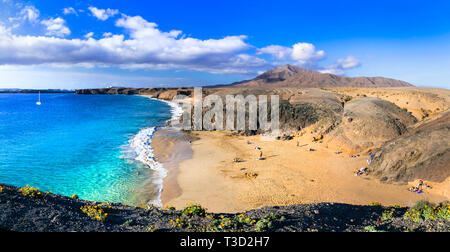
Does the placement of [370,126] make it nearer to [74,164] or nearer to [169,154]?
[169,154]

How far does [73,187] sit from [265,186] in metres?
14.6

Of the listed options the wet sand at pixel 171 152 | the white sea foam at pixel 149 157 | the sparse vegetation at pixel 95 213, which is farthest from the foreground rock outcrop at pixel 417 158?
the sparse vegetation at pixel 95 213

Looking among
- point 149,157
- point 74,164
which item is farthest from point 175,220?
point 74,164

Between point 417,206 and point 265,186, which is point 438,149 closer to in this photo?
point 417,206

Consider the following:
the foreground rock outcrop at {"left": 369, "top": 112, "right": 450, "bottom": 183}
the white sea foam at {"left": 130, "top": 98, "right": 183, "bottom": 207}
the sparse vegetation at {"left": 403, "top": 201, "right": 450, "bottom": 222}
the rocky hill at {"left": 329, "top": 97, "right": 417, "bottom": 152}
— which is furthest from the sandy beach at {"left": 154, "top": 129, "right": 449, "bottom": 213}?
the sparse vegetation at {"left": 403, "top": 201, "right": 450, "bottom": 222}

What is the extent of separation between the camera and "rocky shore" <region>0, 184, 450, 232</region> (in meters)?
7.11

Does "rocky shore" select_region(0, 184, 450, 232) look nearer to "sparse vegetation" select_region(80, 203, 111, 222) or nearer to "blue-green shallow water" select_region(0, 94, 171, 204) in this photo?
"sparse vegetation" select_region(80, 203, 111, 222)

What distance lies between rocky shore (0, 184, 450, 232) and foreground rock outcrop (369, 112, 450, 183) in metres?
7.68

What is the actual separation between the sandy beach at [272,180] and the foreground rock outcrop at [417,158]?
0.79 m

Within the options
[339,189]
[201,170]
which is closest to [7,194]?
[201,170]

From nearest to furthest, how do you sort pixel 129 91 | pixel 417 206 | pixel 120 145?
pixel 417 206 < pixel 120 145 < pixel 129 91

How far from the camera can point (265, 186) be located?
16.1 meters

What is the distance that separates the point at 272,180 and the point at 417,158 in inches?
397
